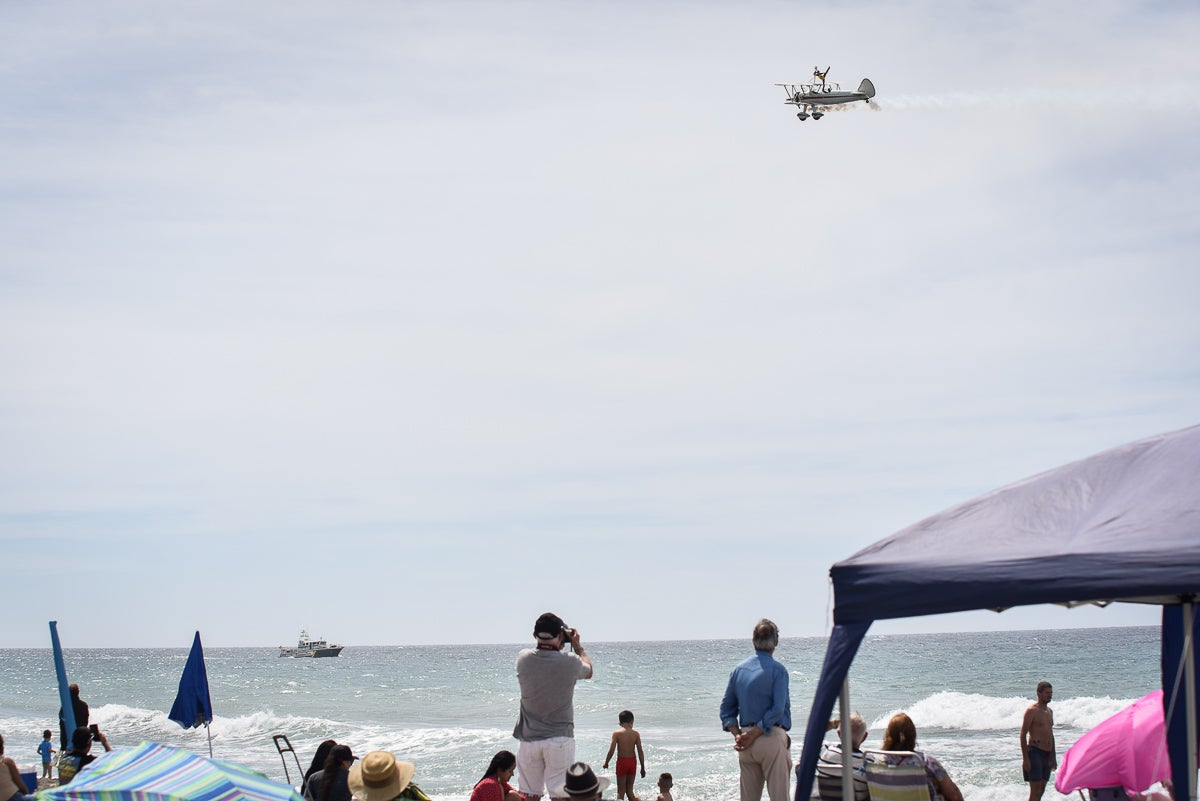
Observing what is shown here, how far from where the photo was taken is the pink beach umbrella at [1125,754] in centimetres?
605

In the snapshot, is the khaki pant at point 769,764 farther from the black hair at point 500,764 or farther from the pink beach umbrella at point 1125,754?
the pink beach umbrella at point 1125,754

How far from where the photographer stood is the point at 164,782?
186 inches

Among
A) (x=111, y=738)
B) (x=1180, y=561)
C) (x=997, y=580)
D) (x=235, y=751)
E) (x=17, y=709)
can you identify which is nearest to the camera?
(x=1180, y=561)

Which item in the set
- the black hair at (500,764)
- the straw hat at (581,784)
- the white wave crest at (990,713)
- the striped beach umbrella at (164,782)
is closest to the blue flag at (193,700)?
the black hair at (500,764)

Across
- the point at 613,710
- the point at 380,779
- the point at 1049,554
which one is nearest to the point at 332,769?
the point at 380,779

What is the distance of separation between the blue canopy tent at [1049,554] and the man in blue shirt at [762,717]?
7.27 feet

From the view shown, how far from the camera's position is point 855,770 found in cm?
559

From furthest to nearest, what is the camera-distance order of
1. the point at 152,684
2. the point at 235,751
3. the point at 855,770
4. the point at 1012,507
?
the point at 152,684 → the point at 235,751 → the point at 855,770 → the point at 1012,507

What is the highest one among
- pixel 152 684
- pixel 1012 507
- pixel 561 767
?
pixel 1012 507

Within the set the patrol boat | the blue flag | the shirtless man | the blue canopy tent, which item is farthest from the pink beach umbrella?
the patrol boat

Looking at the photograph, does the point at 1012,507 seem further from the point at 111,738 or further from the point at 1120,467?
the point at 111,738

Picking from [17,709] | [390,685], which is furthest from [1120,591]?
[390,685]

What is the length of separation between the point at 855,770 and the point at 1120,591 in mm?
2007

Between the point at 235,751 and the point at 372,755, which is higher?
the point at 372,755
